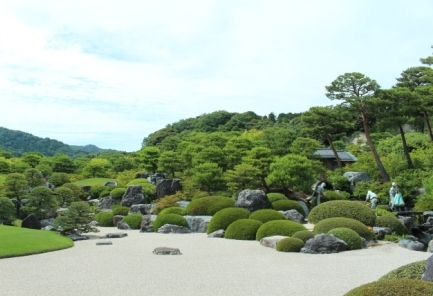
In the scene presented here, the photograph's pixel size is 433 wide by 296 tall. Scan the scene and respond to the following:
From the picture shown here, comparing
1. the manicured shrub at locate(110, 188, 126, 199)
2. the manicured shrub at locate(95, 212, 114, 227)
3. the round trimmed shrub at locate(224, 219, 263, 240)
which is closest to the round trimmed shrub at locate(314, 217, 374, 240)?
the round trimmed shrub at locate(224, 219, 263, 240)

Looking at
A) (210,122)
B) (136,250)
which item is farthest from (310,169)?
(210,122)

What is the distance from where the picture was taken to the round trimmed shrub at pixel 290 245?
12970mm

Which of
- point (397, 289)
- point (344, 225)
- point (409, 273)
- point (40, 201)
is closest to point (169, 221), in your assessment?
point (40, 201)

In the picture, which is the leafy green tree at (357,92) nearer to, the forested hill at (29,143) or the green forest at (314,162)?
the green forest at (314,162)

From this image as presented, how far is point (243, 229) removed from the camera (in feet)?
53.1

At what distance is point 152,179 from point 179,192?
893cm

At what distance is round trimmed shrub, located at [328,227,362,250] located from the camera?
13398mm

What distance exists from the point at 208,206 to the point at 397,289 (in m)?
17.0

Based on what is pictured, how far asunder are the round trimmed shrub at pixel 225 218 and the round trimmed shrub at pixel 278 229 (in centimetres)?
249

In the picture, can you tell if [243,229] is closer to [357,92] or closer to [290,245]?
[290,245]

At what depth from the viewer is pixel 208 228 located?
18.0 meters

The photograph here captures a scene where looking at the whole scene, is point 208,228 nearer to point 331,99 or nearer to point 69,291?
point 69,291

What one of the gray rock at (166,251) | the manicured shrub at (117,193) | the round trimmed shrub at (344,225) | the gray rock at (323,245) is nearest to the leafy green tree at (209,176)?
the manicured shrub at (117,193)

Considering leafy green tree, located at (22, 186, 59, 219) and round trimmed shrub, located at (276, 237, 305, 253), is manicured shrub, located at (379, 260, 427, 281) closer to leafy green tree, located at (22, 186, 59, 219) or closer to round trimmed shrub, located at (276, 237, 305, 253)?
round trimmed shrub, located at (276, 237, 305, 253)
